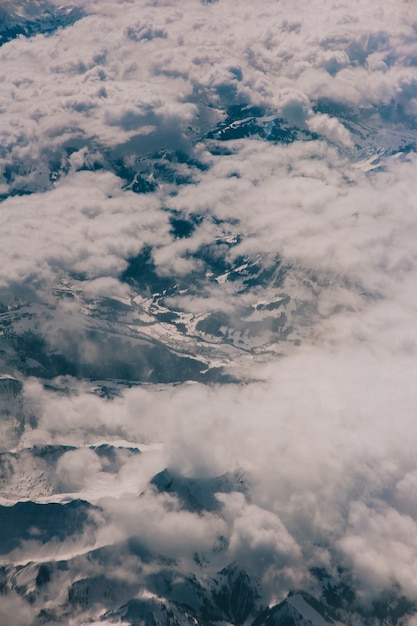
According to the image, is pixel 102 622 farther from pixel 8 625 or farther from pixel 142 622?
pixel 8 625

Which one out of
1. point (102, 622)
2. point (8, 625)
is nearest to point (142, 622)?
point (102, 622)
